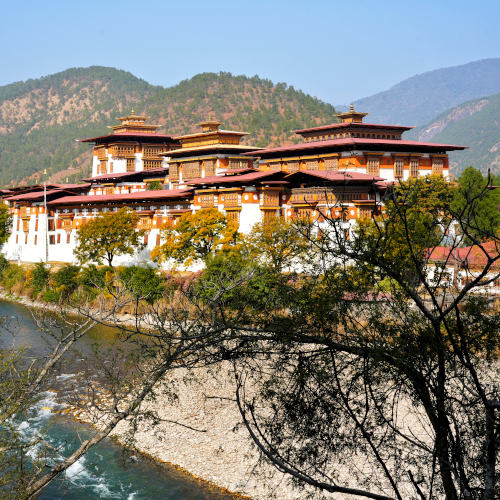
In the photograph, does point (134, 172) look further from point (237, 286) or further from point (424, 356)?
point (424, 356)

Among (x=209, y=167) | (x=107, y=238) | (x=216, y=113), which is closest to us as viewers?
(x=107, y=238)

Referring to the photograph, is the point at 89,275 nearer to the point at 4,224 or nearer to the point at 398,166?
the point at 398,166

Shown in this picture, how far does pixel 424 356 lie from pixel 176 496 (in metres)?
11.1

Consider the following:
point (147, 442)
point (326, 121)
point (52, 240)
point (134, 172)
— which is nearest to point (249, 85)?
point (326, 121)

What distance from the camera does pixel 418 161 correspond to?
55719 millimetres

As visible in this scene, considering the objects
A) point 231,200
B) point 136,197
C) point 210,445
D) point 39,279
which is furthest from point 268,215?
point 210,445

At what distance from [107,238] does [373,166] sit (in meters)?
21.5

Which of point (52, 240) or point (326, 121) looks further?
point (326, 121)

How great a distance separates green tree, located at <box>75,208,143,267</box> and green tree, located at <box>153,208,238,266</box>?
22.5ft

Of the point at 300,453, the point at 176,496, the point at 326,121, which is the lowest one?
the point at 176,496

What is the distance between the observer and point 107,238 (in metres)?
52.5

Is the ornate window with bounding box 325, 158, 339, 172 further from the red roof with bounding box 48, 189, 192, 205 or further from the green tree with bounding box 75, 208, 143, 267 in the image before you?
the green tree with bounding box 75, 208, 143, 267

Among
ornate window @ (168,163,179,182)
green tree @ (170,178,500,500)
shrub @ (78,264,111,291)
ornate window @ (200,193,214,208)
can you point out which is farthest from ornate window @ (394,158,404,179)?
green tree @ (170,178,500,500)

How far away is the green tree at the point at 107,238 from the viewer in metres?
52.1
